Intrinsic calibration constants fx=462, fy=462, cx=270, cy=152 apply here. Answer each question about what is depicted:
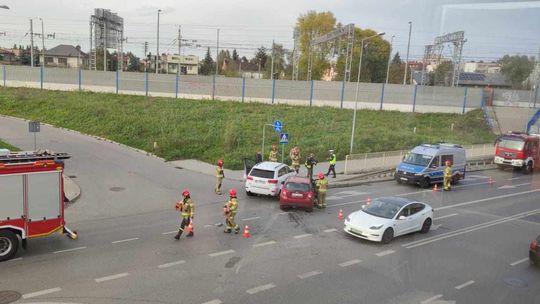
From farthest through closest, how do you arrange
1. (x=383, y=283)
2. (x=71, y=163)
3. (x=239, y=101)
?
(x=239, y=101) < (x=71, y=163) < (x=383, y=283)

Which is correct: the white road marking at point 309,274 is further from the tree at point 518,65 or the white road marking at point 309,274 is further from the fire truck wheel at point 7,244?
the fire truck wheel at point 7,244

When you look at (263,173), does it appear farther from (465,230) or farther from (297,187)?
(465,230)

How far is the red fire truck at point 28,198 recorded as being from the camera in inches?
421

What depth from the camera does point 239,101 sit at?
4534cm

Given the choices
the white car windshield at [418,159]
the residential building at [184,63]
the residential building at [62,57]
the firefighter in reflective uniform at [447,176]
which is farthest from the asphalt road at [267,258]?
the residential building at [184,63]

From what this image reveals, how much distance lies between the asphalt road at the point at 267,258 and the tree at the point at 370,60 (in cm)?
4996

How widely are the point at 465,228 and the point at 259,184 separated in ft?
25.6

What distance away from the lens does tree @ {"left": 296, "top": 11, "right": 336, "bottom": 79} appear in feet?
196

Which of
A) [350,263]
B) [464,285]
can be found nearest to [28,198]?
[350,263]

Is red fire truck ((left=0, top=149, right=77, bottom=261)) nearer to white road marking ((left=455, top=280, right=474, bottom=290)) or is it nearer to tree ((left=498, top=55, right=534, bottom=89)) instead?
white road marking ((left=455, top=280, right=474, bottom=290))

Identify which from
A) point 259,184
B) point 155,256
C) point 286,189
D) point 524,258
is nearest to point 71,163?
point 259,184

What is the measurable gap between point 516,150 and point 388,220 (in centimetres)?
1736

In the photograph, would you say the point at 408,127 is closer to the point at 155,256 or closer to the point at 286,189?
the point at 286,189

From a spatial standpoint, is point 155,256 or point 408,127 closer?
point 155,256
